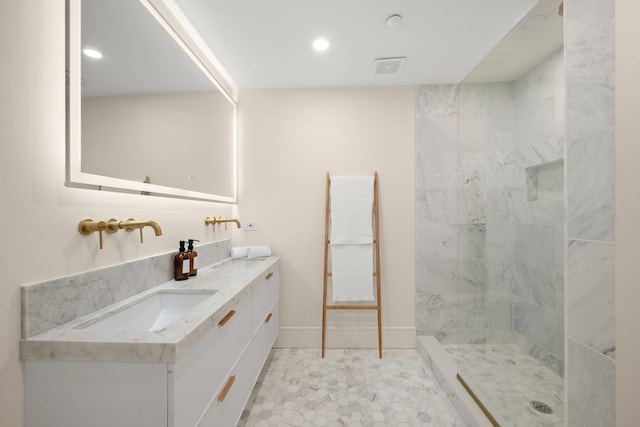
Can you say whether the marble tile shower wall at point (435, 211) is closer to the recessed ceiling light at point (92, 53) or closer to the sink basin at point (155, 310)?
the sink basin at point (155, 310)

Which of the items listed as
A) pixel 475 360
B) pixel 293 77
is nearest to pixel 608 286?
pixel 475 360

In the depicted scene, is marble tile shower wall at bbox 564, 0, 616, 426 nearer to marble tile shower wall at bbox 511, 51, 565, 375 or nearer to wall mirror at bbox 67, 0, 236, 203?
marble tile shower wall at bbox 511, 51, 565, 375

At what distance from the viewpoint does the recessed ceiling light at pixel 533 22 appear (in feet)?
4.47

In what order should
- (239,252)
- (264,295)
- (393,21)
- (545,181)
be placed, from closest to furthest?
1. (545,181)
2. (393,21)
3. (264,295)
4. (239,252)

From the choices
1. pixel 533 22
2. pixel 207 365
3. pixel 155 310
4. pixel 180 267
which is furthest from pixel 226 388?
pixel 533 22

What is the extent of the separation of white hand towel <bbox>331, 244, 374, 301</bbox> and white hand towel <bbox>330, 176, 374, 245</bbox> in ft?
0.26

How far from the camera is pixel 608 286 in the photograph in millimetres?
917

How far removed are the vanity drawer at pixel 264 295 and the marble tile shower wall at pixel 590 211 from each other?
1.47 metres

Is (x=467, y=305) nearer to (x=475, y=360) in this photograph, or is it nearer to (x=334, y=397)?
(x=475, y=360)

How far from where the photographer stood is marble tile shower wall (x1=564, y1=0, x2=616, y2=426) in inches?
36.0

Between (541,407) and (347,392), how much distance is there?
105cm

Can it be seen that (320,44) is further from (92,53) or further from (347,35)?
(92,53)

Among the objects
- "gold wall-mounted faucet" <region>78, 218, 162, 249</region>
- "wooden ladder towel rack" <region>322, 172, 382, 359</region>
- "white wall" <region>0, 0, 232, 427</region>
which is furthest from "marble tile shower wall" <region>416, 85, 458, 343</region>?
"white wall" <region>0, 0, 232, 427</region>

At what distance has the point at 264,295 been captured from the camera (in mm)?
1930
